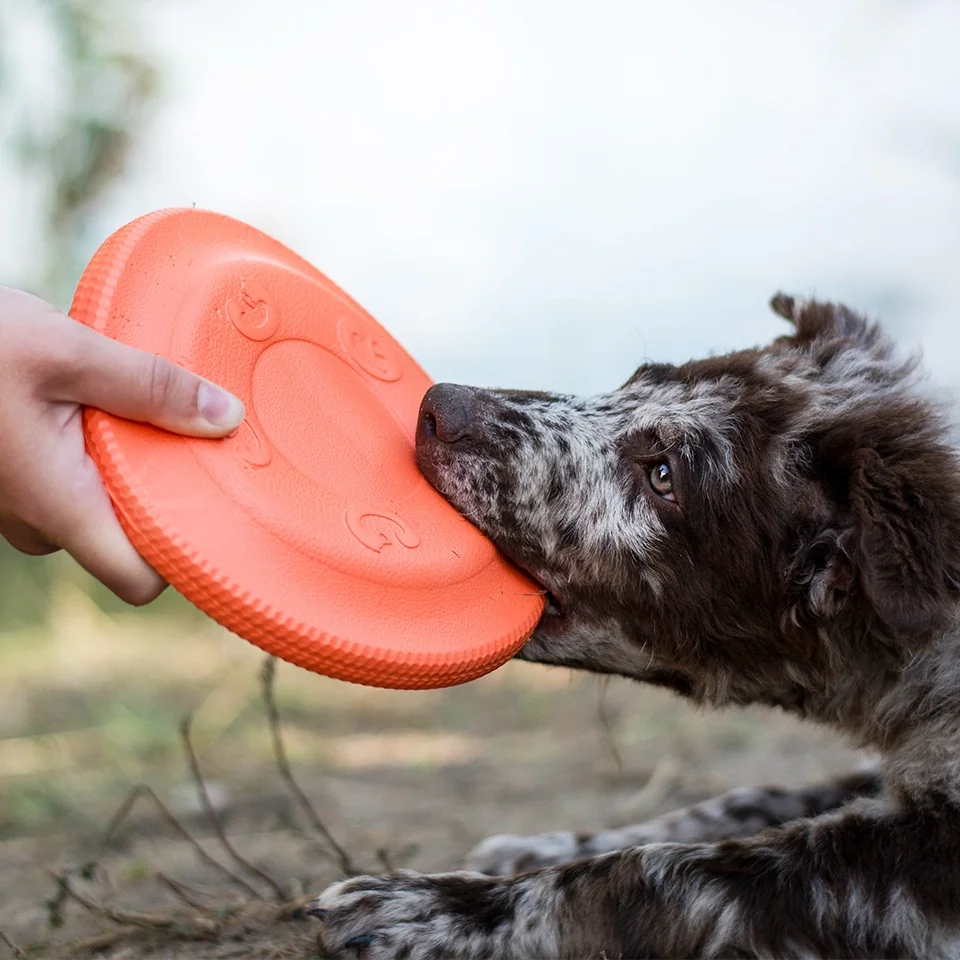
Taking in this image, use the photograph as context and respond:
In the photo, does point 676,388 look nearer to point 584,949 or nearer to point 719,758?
point 584,949

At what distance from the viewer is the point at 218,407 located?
2939mm

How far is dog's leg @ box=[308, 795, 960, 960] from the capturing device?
2955 mm

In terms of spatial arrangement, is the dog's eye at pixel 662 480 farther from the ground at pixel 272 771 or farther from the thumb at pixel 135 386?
the thumb at pixel 135 386

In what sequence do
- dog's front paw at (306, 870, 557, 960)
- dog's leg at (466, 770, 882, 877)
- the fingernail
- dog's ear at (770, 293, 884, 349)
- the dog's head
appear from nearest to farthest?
the fingernail → dog's front paw at (306, 870, 557, 960) → the dog's head → dog's leg at (466, 770, 882, 877) → dog's ear at (770, 293, 884, 349)

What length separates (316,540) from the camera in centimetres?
298

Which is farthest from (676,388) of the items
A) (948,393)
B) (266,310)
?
(266,310)

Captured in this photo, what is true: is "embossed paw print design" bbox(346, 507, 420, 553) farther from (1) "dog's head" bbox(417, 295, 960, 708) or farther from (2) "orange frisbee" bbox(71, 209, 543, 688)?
(1) "dog's head" bbox(417, 295, 960, 708)

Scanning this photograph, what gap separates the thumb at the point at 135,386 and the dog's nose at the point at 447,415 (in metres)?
0.84

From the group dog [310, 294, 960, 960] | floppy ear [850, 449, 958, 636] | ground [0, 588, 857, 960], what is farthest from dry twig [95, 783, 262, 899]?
floppy ear [850, 449, 958, 636]

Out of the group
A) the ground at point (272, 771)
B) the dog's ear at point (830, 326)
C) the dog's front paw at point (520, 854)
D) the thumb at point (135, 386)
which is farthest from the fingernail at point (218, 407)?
the dog's ear at point (830, 326)

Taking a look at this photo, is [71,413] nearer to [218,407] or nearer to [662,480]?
[218,407]

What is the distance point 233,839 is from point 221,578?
2.81 meters

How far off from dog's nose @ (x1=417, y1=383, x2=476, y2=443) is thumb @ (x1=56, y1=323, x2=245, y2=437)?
84 centimetres

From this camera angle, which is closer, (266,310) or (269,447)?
(269,447)
